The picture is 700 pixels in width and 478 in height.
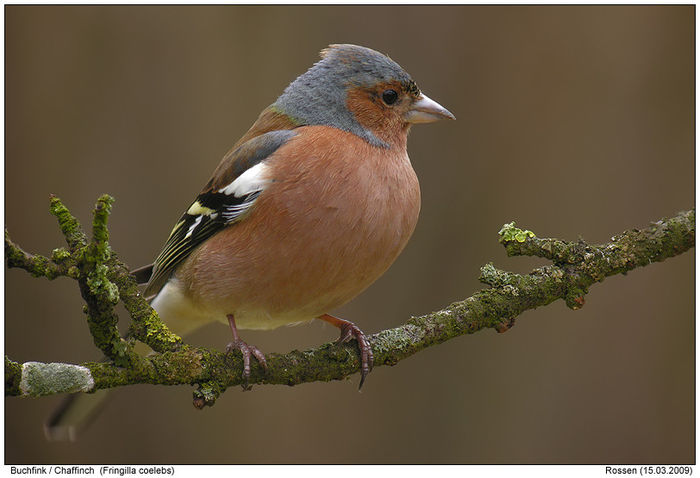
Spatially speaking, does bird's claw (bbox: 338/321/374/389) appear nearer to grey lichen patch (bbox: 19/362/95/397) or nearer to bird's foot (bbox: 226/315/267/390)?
bird's foot (bbox: 226/315/267/390)

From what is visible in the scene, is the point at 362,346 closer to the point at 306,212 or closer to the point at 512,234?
the point at 306,212

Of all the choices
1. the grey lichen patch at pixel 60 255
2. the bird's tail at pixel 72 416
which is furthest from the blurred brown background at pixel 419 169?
the grey lichen patch at pixel 60 255

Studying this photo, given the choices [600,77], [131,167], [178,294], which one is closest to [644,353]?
[600,77]

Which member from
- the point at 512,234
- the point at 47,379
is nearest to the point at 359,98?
the point at 512,234

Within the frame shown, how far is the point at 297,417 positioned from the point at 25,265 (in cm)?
343

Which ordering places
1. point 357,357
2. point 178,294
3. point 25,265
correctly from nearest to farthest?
point 25,265 → point 357,357 → point 178,294

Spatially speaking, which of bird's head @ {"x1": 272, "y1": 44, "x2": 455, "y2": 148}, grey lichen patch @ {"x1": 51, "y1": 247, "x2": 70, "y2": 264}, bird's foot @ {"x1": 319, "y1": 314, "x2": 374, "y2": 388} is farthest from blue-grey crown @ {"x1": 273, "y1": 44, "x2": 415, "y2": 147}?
grey lichen patch @ {"x1": 51, "y1": 247, "x2": 70, "y2": 264}

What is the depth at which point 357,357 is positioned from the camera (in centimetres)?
299

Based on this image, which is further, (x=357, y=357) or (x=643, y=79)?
(x=643, y=79)

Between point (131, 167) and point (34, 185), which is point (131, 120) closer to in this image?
point (131, 167)

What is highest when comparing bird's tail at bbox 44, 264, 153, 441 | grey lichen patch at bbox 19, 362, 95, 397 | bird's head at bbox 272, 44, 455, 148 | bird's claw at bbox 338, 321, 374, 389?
bird's head at bbox 272, 44, 455, 148

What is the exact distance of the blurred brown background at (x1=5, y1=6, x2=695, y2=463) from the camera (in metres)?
5.10

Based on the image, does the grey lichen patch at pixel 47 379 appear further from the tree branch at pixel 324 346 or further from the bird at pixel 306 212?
the bird at pixel 306 212

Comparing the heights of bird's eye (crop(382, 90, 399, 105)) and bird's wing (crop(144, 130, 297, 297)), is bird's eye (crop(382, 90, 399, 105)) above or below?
above
